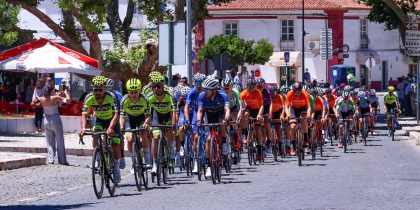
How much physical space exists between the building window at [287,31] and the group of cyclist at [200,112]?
61.2 metres

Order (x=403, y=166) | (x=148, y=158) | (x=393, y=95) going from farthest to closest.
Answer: (x=393, y=95) < (x=403, y=166) < (x=148, y=158)

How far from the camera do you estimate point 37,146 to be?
31266 millimetres

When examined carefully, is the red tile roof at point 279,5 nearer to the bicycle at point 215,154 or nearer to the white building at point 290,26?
the white building at point 290,26

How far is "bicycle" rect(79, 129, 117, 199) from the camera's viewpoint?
60.8 ft

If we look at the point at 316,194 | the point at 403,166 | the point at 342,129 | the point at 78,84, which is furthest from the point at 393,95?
the point at 78,84

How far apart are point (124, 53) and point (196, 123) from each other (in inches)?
893

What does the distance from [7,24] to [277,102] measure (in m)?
32.5

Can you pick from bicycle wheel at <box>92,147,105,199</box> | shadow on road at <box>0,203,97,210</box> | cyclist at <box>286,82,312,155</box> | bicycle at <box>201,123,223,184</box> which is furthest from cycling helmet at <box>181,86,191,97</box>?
shadow on road at <box>0,203,97,210</box>

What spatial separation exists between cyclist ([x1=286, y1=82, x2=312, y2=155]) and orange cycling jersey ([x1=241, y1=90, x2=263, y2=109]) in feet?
2.33

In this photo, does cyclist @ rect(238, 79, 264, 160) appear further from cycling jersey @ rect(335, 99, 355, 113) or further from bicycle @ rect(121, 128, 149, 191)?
bicycle @ rect(121, 128, 149, 191)

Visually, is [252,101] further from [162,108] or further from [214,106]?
[214,106]

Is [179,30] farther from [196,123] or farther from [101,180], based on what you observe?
[101,180]

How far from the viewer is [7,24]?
6009cm

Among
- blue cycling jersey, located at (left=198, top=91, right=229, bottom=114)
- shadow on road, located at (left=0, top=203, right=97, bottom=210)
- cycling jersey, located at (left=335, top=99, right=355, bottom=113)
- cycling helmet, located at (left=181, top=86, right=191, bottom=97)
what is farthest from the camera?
Result: cycling jersey, located at (left=335, top=99, right=355, bottom=113)
